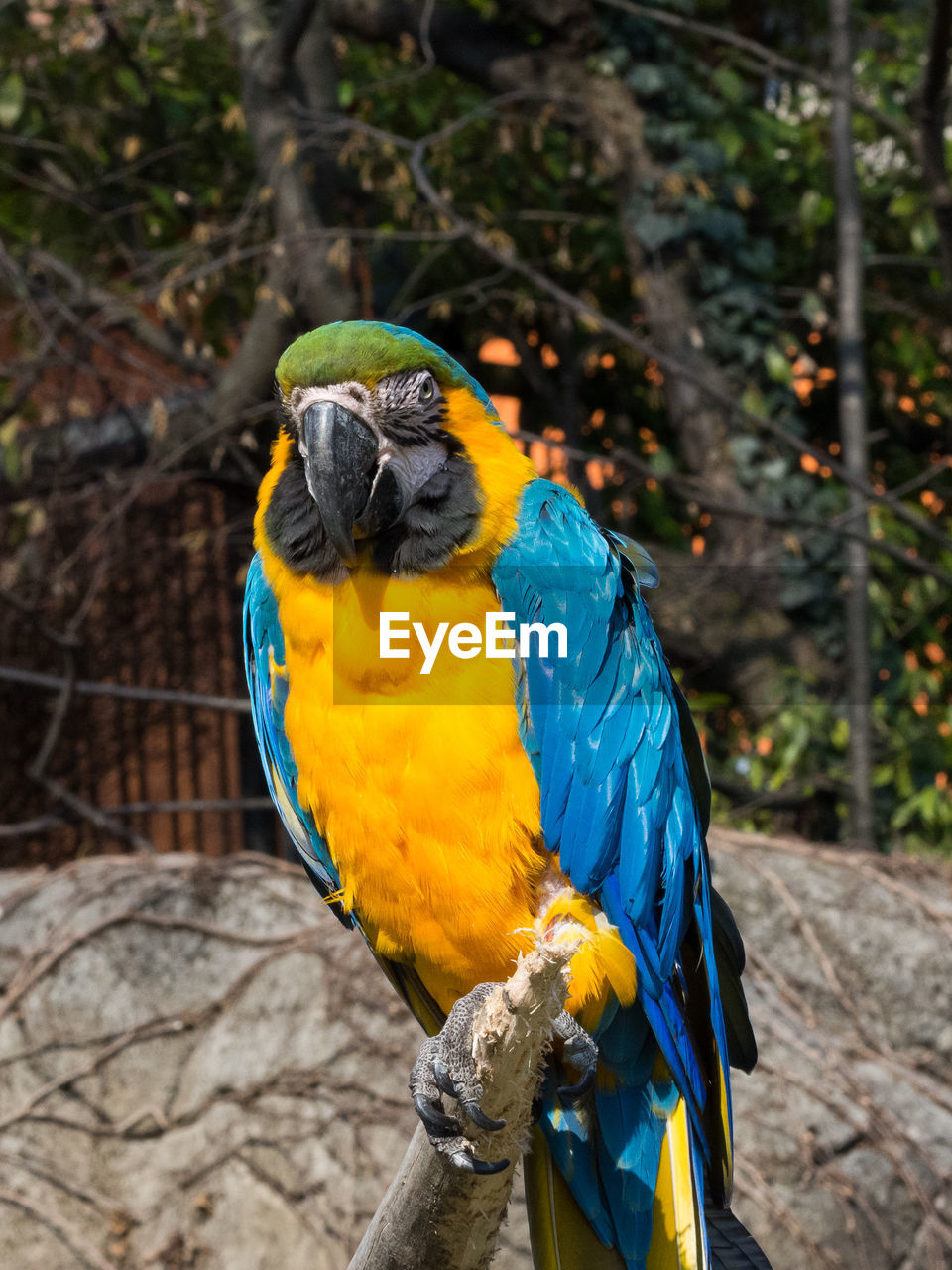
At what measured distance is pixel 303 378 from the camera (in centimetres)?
130

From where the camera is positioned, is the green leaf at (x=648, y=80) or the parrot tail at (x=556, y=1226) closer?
the parrot tail at (x=556, y=1226)

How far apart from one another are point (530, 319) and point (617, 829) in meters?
3.61

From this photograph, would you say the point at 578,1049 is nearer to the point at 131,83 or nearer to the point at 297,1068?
the point at 297,1068

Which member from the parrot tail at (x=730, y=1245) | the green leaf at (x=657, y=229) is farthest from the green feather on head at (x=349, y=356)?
the green leaf at (x=657, y=229)

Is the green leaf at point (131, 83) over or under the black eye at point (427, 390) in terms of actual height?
over

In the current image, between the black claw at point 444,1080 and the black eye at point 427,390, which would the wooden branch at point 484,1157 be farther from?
the black eye at point 427,390

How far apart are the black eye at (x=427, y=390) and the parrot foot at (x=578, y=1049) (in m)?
0.72

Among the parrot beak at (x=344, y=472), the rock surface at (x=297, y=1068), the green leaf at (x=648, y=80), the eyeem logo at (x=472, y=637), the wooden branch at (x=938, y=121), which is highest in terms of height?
the green leaf at (x=648, y=80)

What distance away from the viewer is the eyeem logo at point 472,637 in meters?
1.32


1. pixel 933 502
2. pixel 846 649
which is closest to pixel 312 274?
pixel 846 649

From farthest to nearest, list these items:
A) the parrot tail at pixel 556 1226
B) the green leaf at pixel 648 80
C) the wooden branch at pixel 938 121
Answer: the green leaf at pixel 648 80
the wooden branch at pixel 938 121
the parrot tail at pixel 556 1226

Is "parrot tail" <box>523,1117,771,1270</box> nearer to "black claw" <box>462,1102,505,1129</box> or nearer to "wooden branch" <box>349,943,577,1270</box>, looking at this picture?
"wooden branch" <box>349,943,577,1270</box>

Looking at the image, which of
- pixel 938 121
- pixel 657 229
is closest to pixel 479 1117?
pixel 938 121

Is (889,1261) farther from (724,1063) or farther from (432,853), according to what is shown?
(432,853)
